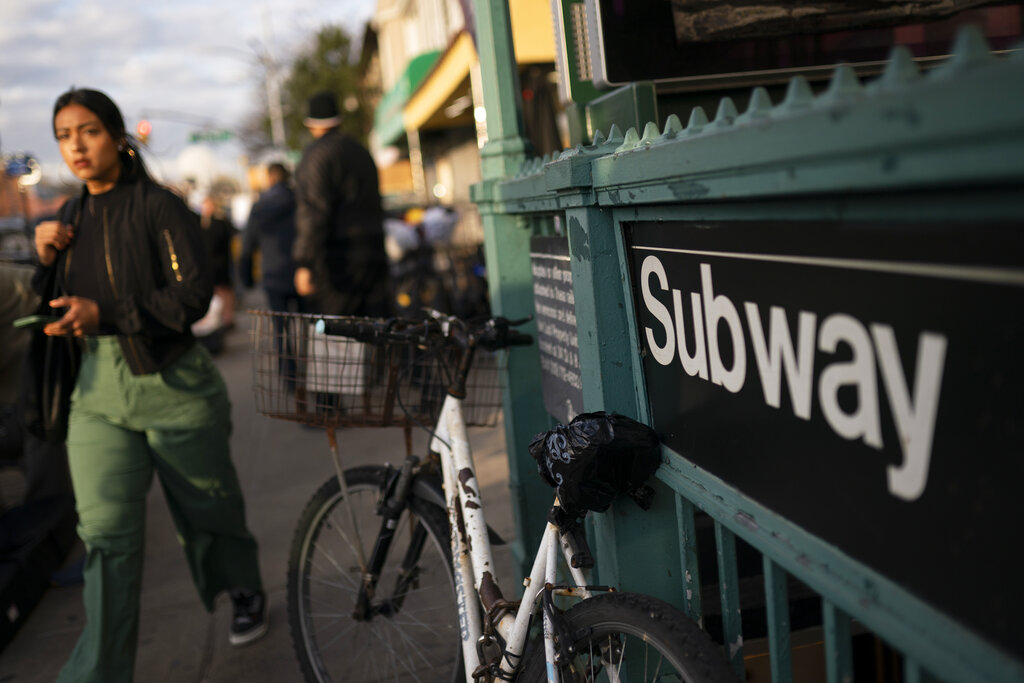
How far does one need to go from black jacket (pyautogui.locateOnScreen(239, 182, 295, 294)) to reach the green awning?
614cm

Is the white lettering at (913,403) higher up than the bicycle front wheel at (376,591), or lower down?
higher up

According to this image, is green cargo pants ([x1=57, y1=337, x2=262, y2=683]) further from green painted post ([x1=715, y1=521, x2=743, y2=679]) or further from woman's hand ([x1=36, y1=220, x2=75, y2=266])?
green painted post ([x1=715, y1=521, x2=743, y2=679])

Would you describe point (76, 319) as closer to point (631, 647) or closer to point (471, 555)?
point (471, 555)

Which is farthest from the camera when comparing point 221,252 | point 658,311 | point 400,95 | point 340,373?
point 400,95

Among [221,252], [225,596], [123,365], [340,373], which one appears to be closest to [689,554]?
[340,373]

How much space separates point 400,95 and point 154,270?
47.2 ft

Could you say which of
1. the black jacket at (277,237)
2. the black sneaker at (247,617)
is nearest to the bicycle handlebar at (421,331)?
the black sneaker at (247,617)

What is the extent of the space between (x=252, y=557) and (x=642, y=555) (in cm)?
203

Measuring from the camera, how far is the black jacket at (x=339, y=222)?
5.90 meters

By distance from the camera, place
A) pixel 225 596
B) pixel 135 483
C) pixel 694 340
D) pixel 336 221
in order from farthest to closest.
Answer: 1. pixel 336 221
2. pixel 225 596
3. pixel 135 483
4. pixel 694 340

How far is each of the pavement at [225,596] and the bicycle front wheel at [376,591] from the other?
36cm

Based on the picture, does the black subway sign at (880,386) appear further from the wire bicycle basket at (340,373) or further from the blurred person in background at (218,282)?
the blurred person in background at (218,282)

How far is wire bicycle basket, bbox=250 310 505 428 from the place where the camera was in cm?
268

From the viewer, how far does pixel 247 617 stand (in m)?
3.49
